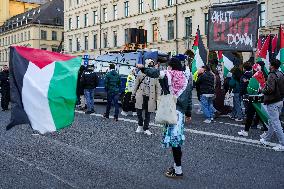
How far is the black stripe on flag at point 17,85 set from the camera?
5.75 metres

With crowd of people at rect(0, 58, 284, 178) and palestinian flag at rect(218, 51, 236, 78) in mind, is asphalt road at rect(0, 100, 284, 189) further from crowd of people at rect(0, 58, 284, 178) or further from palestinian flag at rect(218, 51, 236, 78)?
palestinian flag at rect(218, 51, 236, 78)

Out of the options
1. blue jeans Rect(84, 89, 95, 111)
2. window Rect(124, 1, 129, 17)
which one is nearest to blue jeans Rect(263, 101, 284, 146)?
blue jeans Rect(84, 89, 95, 111)

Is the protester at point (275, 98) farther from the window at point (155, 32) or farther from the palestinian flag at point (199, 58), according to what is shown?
the window at point (155, 32)

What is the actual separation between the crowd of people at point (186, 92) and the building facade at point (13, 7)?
8701cm

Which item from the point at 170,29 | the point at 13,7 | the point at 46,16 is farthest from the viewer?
the point at 13,7

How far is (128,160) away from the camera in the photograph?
7570 mm

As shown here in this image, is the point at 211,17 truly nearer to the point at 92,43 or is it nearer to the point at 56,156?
the point at 56,156

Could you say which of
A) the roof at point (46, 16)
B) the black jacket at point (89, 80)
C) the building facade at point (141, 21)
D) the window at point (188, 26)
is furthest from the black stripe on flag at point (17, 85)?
the roof at point (46, 16)

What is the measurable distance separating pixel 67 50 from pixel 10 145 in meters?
59.9

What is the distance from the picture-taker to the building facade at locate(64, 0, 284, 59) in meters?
41.5

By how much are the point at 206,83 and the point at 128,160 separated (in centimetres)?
619

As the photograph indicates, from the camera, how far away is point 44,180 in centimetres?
617

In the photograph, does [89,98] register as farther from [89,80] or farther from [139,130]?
[139,130]

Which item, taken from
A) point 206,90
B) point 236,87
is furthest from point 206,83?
point 236,87
